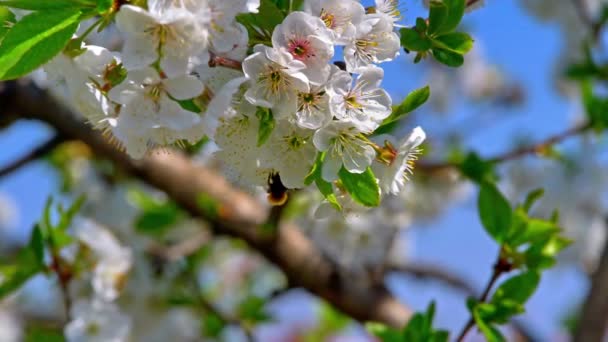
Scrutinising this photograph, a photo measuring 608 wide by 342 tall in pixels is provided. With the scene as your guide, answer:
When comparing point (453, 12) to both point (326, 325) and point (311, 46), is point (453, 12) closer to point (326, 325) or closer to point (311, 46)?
point (311, 46)

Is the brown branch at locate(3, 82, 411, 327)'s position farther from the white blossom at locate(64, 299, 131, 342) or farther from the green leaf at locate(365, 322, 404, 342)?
the green leaf at locate(365, 322, 404, 342)

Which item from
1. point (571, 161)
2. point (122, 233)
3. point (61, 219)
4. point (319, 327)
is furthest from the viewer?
point (319, 327)

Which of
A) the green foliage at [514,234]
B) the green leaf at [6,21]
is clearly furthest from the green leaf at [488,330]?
the green leaf at [6,21]

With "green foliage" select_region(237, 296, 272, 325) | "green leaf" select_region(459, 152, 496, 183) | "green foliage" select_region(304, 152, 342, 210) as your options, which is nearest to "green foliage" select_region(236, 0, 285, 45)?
"green foliage" select_region(304, 152, 342, 210)

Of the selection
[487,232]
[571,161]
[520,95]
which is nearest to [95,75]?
[487,232]

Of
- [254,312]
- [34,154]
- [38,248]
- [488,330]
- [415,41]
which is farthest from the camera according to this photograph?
[34,154]

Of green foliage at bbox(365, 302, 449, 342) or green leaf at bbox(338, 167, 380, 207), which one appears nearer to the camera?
green leaf at bbox(338, 167, 380, 207)

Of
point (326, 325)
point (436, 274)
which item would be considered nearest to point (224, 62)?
point (436, 274)

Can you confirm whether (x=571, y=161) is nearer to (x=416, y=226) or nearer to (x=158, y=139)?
(x=416, y=226)
